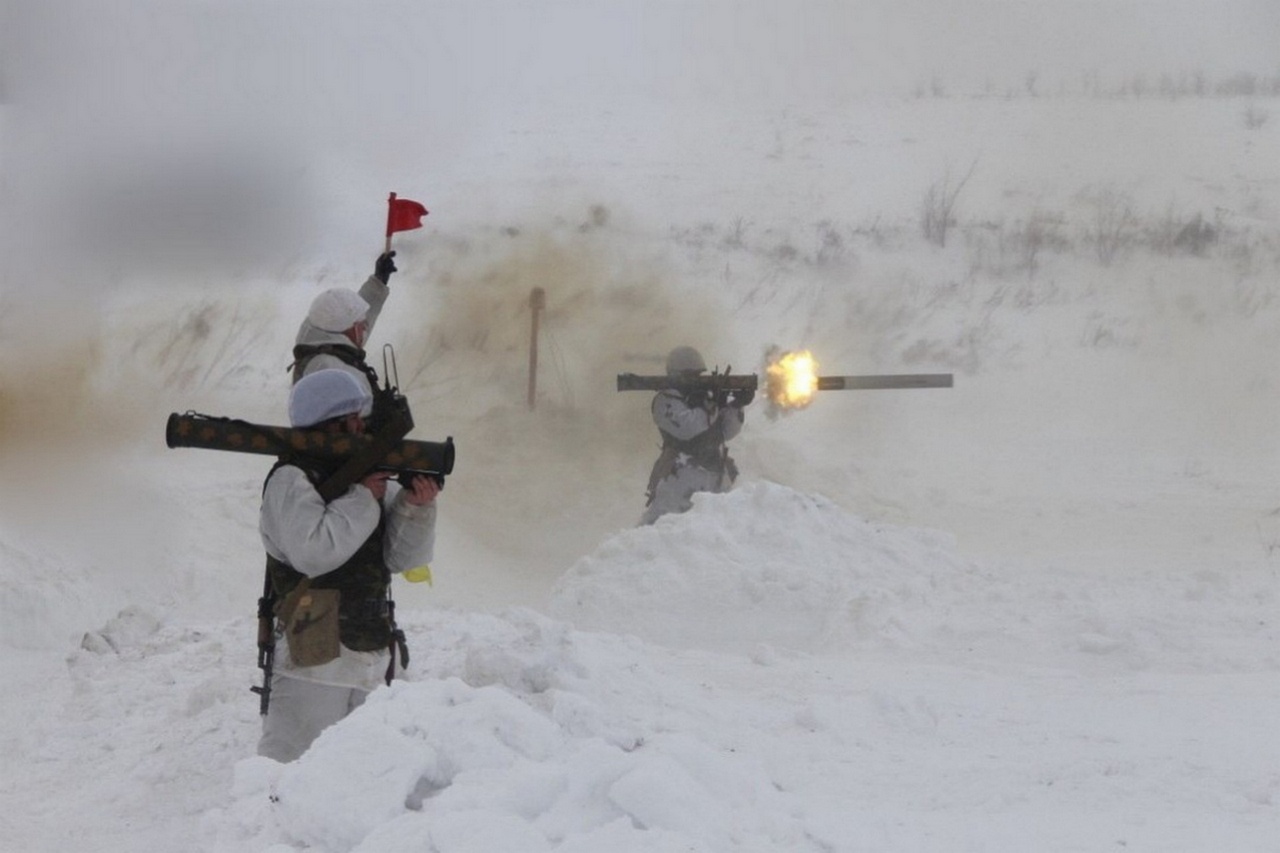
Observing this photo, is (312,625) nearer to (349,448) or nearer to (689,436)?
(349,448)

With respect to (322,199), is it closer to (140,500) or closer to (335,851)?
(140,500)

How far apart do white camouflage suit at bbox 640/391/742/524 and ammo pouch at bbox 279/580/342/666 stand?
5548 millimetres

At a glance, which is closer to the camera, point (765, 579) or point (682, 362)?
point (765, 579)

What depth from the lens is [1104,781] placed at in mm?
4312

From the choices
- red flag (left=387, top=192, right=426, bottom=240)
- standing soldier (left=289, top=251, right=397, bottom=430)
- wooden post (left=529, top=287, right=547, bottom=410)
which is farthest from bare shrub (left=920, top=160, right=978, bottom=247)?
standing soldier (left=289, top=251, right=397, bottom=430)

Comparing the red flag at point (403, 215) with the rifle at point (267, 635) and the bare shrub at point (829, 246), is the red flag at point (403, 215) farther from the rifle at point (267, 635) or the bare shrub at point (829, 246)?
the bare shrub at point (829, 246)

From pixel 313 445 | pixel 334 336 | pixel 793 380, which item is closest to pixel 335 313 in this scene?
pixel 334 336

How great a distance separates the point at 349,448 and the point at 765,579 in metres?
3.71

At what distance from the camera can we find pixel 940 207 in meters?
22.0

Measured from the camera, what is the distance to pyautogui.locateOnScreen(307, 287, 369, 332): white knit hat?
518 cm

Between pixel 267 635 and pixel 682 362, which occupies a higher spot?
pixel 682 362

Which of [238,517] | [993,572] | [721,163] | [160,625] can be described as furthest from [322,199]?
[721,163]

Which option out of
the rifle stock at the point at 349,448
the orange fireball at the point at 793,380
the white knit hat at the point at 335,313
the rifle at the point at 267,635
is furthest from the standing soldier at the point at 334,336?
the orange fireball at the point at 793,380

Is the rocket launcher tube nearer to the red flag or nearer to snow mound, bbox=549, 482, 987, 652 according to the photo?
snow mound, bbox=549, 482, 987, 652
